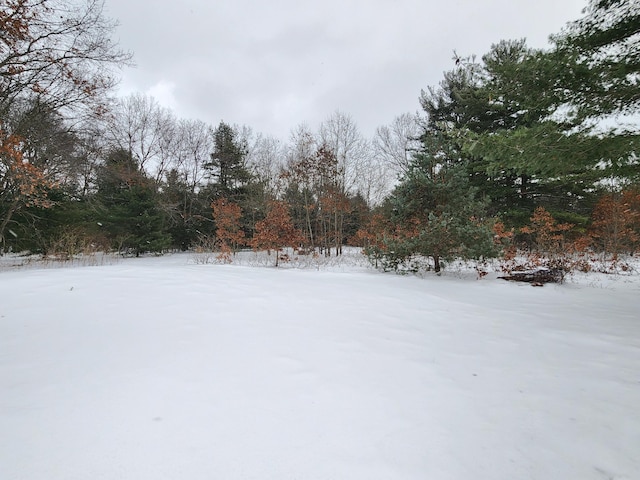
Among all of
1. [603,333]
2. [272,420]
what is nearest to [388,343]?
[272,420]

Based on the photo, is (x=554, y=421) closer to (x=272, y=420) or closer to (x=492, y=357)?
(x=492, y=357)

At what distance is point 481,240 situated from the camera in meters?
6.79

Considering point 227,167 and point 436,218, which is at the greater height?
point 227,167

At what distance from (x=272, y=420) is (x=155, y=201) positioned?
17.1 m

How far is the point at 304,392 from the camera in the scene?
1.84 meters

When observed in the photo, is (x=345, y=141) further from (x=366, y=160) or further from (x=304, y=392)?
(x=304, y=392)

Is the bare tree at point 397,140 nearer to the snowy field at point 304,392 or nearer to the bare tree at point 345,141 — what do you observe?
the bare tree at point 345,141

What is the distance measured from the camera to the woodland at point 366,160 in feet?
14.3

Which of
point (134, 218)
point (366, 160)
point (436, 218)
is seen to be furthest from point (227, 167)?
point (436, 218)

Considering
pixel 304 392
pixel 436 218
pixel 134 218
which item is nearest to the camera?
pixel 304 392

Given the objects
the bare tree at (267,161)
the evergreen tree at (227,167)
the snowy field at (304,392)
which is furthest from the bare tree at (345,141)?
the snowy field at (304,392)

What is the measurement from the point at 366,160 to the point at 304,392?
19.1 meters

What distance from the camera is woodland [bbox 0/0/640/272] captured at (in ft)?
14.3

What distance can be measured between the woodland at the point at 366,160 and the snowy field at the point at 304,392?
3.06m
